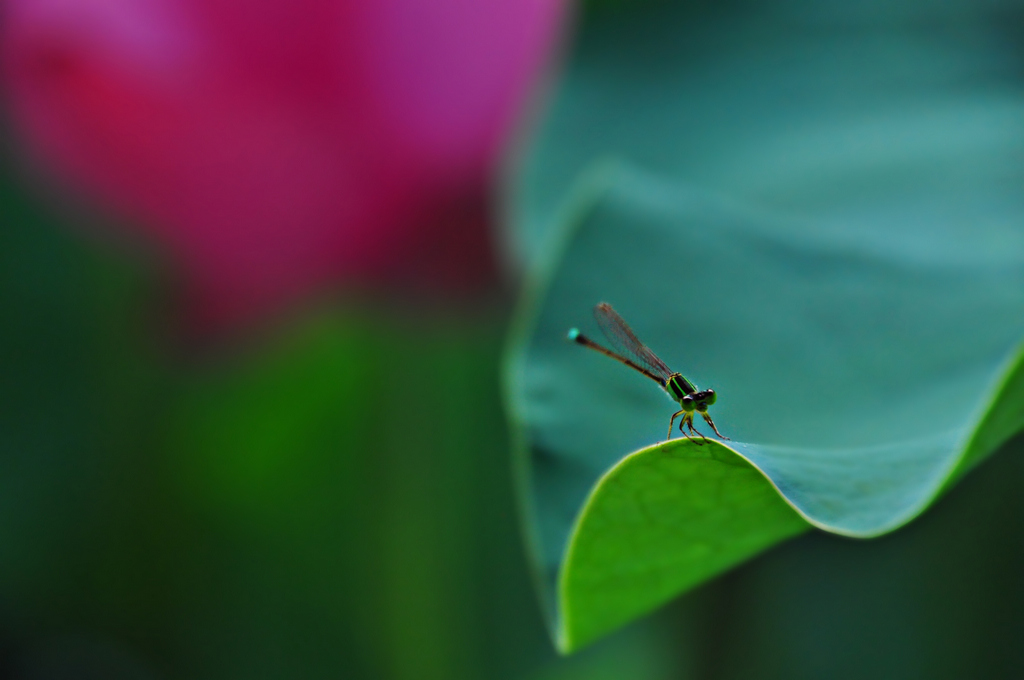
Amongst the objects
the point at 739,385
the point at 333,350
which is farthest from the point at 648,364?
the point at 333,350

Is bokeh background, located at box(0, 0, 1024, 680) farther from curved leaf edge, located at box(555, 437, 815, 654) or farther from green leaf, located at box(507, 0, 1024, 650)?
curved leaf edge, located at box(555, 437, 815, 654)

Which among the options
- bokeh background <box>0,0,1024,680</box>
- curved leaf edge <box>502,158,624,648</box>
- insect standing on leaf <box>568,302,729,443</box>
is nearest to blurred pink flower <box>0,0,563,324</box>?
bokeh background <box>0,0,1024,680</box>

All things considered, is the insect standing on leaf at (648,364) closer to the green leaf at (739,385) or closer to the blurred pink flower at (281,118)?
the green leaf at (739,385)

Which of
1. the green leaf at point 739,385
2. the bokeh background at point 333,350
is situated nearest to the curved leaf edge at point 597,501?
the green leaf at point 739,385

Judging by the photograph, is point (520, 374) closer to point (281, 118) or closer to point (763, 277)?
point (763, 277)

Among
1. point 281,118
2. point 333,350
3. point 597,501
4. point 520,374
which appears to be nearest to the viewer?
point 597,501

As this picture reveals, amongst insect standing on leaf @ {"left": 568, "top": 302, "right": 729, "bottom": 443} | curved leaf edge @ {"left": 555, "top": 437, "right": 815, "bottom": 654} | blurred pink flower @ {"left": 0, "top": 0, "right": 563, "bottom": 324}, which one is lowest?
curved leaf edge @ {"left": 555, "top": 437, "right": 815, "bottom": 654}

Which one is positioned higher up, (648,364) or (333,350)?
(333,350)
